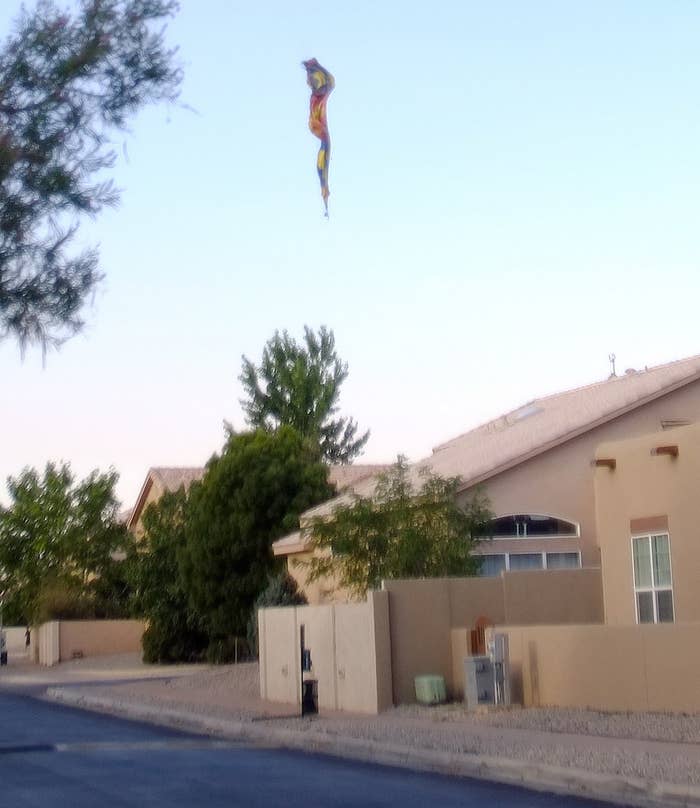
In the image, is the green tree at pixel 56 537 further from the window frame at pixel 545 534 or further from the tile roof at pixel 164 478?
the window frame at pixel 545 534

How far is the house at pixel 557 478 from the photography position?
32062 mm

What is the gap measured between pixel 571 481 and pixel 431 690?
10.2m

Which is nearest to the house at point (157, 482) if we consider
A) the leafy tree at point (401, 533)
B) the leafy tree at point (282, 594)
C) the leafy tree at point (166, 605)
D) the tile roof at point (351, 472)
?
the tile roof at point (351, 472)

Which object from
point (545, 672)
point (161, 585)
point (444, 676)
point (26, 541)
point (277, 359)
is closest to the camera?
point (545, 672)

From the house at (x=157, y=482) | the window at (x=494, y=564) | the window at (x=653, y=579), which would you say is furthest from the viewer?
the house at (x=157, y=482)

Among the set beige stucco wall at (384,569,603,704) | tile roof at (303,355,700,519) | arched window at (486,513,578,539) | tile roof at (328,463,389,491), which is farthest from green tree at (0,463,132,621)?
beige stucco wall at (384,569,603,704)

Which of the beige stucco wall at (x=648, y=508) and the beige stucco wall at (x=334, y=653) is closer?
the beige stucco wall at (x=648, y=508)

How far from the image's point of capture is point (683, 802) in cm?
1350

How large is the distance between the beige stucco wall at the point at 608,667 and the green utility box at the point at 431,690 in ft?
4.92

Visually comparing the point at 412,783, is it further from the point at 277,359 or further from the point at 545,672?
the point at 277,359

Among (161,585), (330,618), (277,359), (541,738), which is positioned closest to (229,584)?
(161,585)

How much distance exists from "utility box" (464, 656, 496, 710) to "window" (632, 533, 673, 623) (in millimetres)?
3805

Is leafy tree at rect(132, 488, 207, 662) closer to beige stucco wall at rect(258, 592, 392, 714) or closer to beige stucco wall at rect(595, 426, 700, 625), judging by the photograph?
beige stucco wall at rect(258, 592, 392, 714)

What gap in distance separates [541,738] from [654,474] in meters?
7.95
